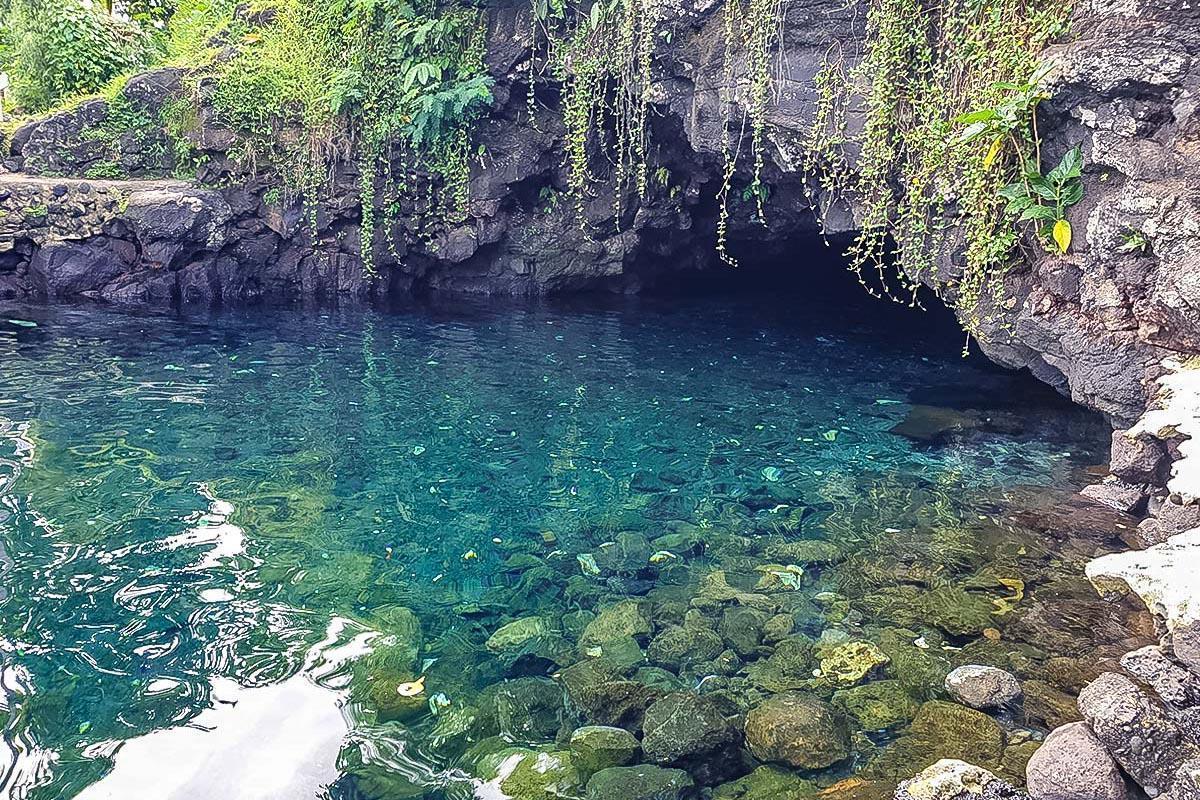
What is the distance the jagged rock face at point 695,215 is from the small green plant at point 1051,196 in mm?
101

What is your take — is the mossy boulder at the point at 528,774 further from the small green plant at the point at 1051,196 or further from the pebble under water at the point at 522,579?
the small green plant at the point at 1051,196

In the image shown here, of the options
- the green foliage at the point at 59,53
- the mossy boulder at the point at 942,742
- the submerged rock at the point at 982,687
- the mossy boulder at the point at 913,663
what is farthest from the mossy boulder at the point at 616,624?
the green foliage at the point at 59,53

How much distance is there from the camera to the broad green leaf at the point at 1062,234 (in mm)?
6195

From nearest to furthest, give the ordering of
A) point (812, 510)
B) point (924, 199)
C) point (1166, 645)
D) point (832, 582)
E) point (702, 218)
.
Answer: point (1166, 645) < point (832, 582) < point (812, 510) < point (924, 199) < point (702, 218)

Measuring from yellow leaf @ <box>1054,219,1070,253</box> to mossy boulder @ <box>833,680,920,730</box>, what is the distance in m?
3.92

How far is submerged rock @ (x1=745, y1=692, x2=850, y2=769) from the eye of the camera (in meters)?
3.52

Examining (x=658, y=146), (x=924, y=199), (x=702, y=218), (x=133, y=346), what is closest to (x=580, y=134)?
(x=658, y=146)

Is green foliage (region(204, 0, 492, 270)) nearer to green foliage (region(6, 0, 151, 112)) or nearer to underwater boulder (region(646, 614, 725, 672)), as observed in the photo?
green foliage (region(6, 0, 151, 112))

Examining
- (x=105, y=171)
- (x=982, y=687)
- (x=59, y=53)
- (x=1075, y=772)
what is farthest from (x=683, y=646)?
(x=59, y=53)

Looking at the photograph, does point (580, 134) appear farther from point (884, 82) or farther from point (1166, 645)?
point (1166, 645)

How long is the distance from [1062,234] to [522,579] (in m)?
4.74

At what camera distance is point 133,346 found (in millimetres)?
10125

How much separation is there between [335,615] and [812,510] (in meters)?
3.43

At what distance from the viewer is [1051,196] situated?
20.6ft
